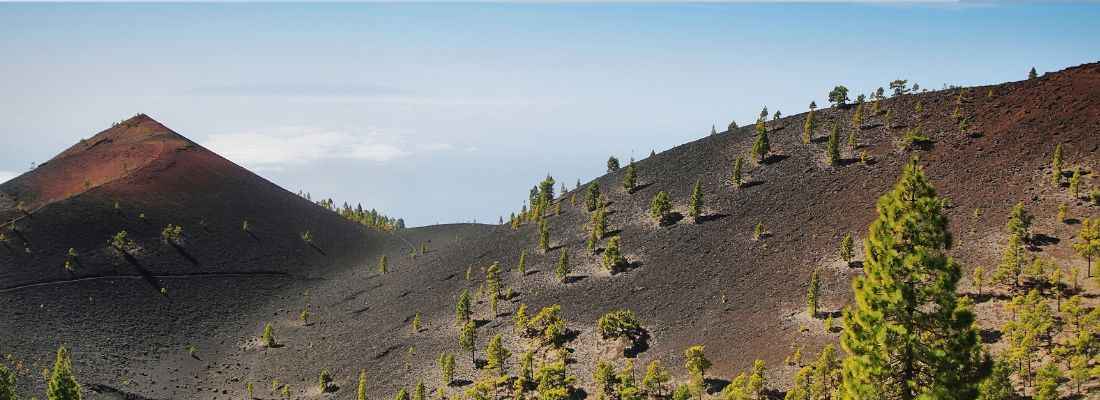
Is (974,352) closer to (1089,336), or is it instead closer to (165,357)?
(1089,336)

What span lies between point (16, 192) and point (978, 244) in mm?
170792

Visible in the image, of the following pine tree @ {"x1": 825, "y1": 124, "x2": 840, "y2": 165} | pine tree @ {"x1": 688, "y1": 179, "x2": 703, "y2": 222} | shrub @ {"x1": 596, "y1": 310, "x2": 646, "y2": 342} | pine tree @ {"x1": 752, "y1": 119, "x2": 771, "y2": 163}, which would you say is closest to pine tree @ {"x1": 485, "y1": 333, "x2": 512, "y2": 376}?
shrub @ {"x1": 596, "y1": 310, "x2": 646, "y2": 342}

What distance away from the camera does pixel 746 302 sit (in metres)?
66.5

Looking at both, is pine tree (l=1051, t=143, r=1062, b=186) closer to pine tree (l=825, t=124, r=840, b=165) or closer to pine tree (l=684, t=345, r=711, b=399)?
pine tree (l=825, t=124, r=840, b=165)

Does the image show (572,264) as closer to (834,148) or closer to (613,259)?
(613,259)

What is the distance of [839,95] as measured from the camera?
11212 cm

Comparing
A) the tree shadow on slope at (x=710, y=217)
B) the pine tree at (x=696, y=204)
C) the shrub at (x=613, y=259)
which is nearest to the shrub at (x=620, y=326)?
the shrub at (x=613, y=259)

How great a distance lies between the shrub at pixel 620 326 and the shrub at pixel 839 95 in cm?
6706

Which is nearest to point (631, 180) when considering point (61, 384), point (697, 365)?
point (697, 365)

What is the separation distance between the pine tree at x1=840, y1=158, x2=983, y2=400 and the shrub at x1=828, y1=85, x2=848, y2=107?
332 feet

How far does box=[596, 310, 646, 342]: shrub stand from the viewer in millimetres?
66188

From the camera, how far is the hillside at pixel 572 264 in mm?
65688

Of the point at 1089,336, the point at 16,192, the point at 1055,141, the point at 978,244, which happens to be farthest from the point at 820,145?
the point at 16,192

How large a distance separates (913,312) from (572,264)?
70.6 meters
